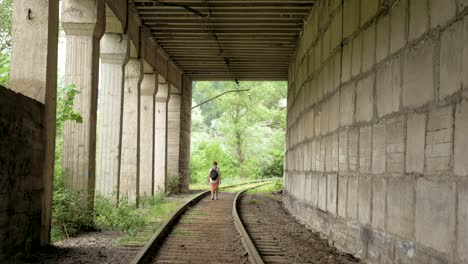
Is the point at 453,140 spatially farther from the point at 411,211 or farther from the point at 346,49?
the point at 346,49

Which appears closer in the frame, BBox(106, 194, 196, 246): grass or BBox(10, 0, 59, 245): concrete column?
BBox(10, 0, 59, 245): concrete column

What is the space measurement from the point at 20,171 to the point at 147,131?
1175 centimetres

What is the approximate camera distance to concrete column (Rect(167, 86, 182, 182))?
22422 millimetres

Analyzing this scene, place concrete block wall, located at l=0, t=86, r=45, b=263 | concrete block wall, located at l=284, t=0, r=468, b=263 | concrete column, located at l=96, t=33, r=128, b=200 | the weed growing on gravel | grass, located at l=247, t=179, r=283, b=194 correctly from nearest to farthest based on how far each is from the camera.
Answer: concrete block wall, located at l=284, t=0, r=468, b=263 → concrete block wall, located at l=0, t=86, r=45, b=263 → the weed growing on gravel → concrete column, located at l=96, t=33, r=128, b=200 → grass, located at l=247, t=179, r=283, b=194

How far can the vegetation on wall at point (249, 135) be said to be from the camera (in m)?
44.8

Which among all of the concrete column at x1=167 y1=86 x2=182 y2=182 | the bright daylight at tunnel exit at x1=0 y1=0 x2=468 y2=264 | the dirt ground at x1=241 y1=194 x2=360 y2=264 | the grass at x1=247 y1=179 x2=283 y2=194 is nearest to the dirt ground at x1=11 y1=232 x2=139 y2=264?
the bright daylight at tunnel exit at x1=0 y1=0 x2=468 y2=264

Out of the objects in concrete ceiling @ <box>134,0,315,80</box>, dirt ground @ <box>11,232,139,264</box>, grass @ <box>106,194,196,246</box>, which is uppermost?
concrete ceiling @ <box>134,0,315,80</box>

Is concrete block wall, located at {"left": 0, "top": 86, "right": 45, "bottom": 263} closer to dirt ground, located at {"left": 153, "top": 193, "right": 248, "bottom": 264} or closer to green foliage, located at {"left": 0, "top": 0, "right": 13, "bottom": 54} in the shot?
dirt ground, located at {"left": 153, "top": 193, "right": 248, "bottom": 264}

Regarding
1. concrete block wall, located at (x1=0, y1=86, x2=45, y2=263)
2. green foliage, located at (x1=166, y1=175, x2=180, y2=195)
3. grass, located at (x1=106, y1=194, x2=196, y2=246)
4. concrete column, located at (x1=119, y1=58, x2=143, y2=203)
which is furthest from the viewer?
green foliage, located at (x1=166, y1=175, x2=180, y2=195)

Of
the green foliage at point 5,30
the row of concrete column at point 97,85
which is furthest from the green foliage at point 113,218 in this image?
the green foliage at point 5,30

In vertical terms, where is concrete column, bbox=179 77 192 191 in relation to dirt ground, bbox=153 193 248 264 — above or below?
above

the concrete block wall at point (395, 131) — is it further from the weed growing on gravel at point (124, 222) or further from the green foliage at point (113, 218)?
the green foliage at point (113, 218)

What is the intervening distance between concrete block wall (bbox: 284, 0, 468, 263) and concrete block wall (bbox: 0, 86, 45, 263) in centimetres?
425

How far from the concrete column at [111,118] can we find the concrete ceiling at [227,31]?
61.6 inches
